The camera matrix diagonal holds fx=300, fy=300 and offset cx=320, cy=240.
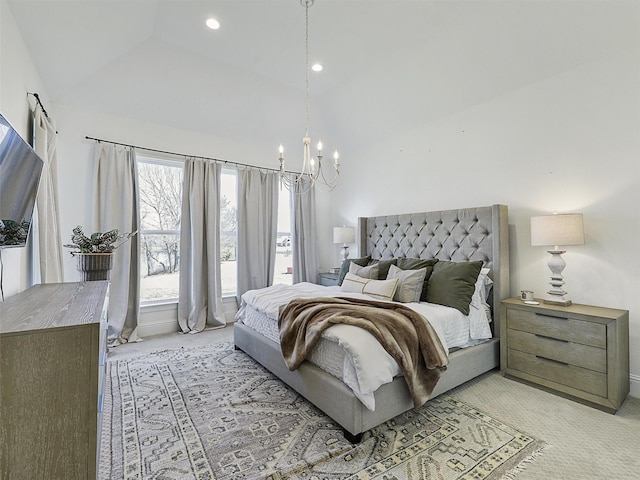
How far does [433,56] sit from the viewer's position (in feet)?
10.7

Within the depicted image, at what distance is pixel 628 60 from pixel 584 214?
4.18 feet

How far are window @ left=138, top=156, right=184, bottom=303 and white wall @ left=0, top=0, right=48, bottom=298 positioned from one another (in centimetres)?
154

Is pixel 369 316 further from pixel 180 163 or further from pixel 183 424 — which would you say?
pixel 180 163

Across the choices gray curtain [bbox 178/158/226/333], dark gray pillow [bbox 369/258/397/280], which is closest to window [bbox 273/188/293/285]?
gray curtain [bbox 178/158/226/333]

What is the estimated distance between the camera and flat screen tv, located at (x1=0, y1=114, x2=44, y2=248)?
1517mm

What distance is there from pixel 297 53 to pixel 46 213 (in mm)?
3032

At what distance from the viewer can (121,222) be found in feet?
12.3

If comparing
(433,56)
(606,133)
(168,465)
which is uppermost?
(433,56)

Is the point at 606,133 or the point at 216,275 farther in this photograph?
the point at 216,275

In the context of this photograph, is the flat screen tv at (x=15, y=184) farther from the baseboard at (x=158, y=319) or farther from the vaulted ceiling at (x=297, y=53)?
the baseboard at (x=158, y=319)

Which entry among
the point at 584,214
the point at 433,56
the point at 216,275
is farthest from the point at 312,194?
the point at 584,214

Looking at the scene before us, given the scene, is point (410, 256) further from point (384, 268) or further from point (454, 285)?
point (454, 285)

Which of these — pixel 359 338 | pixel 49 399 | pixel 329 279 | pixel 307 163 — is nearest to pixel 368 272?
pixel 329 279

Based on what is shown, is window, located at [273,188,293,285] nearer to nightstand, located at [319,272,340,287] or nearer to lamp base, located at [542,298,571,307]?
nightstand, located at [319,272,340,287]
